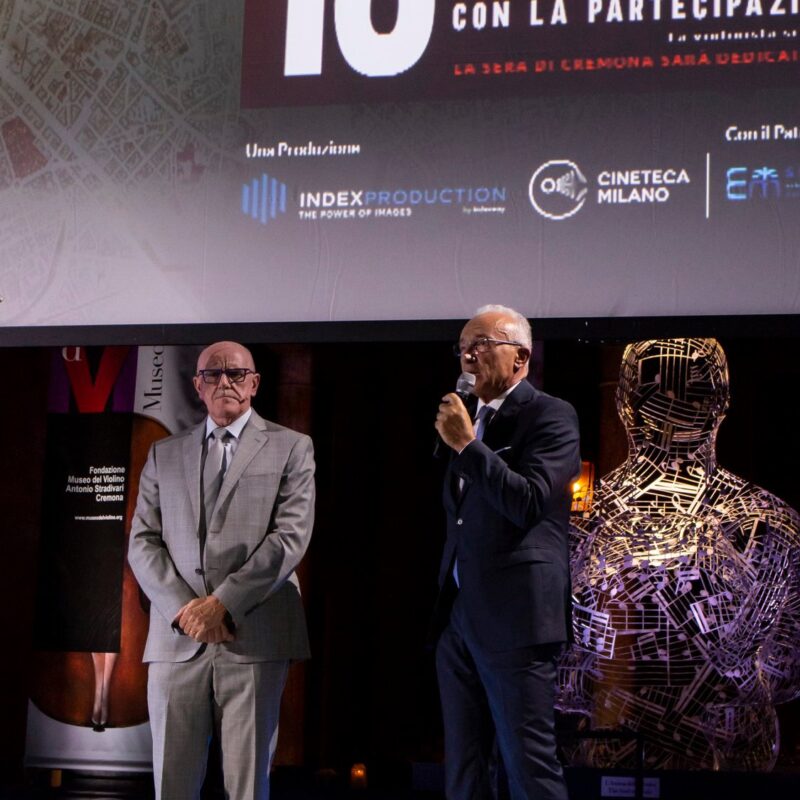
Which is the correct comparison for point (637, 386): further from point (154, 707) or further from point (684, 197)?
Result: point (154, 707)

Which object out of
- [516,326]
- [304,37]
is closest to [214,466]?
[516,326]

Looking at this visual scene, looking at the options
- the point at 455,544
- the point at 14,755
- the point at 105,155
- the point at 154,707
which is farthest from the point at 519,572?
the point at 14,755

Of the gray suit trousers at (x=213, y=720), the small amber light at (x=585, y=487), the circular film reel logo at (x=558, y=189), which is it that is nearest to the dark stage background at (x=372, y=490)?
the small amber light at (x=585, y=487)

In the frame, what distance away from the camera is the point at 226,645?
307cm

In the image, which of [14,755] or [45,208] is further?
[14,755]

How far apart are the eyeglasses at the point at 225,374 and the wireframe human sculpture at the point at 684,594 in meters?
1.27

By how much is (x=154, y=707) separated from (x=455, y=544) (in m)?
1.03

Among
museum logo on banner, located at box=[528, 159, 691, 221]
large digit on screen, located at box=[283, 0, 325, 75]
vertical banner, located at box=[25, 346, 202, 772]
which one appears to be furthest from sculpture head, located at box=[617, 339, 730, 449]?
vertical banner, located at box=[25, 346, 202, 772]

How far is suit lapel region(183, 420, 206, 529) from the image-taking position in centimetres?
322

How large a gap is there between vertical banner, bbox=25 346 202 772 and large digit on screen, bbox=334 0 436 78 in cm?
170

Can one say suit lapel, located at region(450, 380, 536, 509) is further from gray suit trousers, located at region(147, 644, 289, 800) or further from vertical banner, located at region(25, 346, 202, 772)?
vertical banner, located at region(25, 346, 202, 772)

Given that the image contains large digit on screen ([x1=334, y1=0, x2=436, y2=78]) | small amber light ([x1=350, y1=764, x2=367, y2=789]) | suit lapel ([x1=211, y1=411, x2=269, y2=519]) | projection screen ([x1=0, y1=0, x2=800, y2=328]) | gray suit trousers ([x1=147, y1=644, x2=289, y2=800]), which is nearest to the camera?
gray suit trousers ([x1=147, y1=644, x2=289, y2=800])

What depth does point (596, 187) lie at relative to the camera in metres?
3.49

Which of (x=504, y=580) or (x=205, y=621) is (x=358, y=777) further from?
(x=504, y=580)
